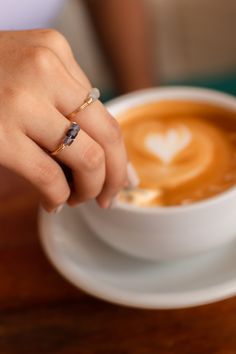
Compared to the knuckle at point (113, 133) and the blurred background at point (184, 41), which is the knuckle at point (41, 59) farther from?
the blurred background at point (184, 41)

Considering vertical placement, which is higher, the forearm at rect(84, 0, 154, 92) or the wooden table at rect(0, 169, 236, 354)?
the wooden table at rect(0, 169, 236, 354)

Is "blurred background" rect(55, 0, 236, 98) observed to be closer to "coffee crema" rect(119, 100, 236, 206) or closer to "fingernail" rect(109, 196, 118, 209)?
"coffee crema" rect(119, 100, 236, 206)

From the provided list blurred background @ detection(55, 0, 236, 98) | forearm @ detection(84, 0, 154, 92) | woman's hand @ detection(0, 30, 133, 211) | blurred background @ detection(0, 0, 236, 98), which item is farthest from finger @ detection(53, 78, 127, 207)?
blurred background @ detection(55, 0, 236, 98)

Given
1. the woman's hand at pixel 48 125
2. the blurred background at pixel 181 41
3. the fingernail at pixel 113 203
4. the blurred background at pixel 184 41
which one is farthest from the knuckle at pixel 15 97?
the blurred background at pixel 184 41

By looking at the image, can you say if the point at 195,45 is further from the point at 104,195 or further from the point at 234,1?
the point at 104,195

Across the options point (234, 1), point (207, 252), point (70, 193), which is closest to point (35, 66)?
point (70, 193)
